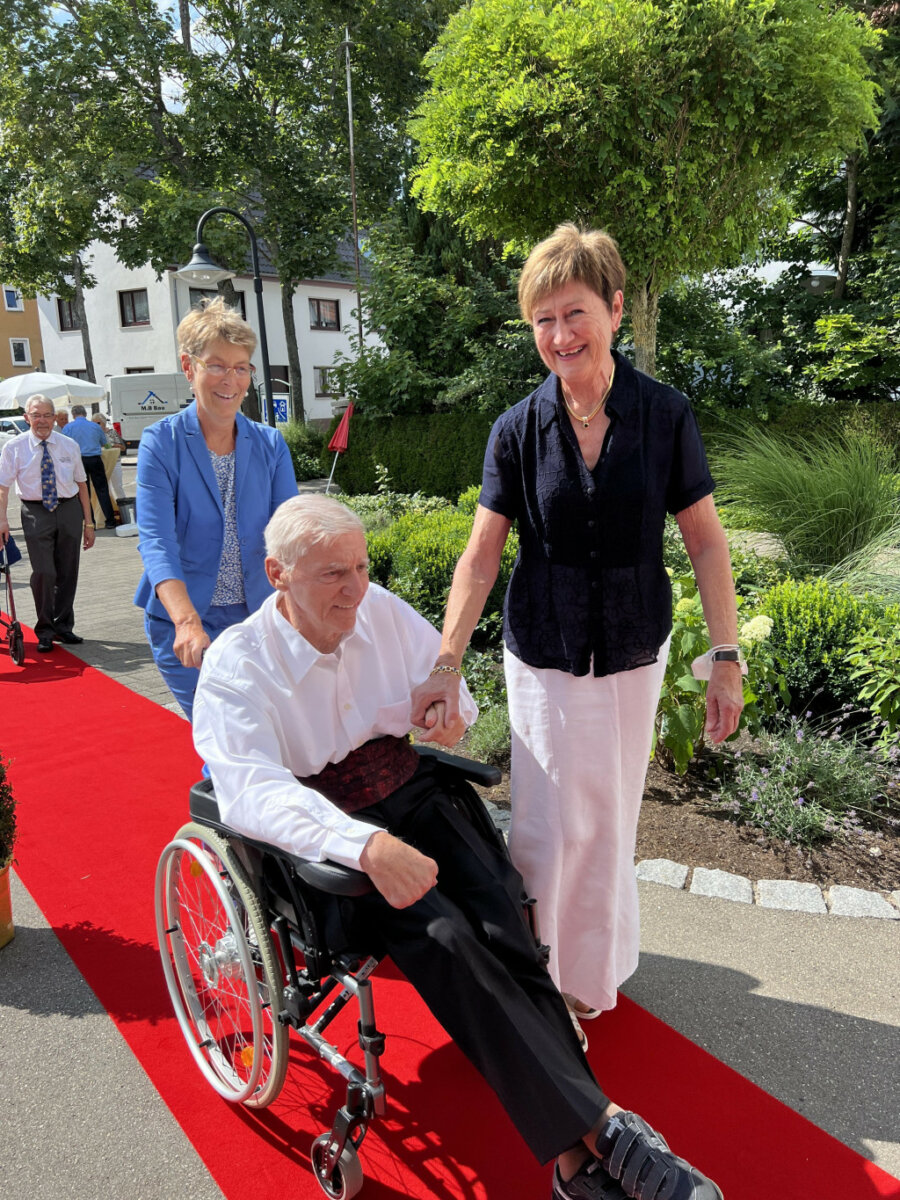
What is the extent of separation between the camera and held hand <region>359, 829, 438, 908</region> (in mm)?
1708

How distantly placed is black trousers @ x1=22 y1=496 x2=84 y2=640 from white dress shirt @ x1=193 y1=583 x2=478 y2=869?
17.4 ft

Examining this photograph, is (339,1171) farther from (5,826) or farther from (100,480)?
(100,480)

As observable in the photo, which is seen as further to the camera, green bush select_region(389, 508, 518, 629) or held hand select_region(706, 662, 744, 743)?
green bush select_region(389, 508, 518, 629)

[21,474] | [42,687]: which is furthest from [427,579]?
[21,474]

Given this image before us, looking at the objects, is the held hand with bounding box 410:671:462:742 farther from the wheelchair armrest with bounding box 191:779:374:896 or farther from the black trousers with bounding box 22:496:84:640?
the black trousers with bounding box 22:496:84:640

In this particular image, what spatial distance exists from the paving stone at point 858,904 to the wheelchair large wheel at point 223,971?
193cm

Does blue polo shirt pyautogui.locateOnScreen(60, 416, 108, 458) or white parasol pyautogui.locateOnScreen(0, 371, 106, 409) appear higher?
white parasol pyautogui.locateOnScreen(0, 371, 106, 409)

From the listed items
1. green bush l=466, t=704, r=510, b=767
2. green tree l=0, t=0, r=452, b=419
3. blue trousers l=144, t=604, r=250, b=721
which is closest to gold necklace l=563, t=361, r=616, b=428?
blue trousers l=144, t=604, r=250, b=721

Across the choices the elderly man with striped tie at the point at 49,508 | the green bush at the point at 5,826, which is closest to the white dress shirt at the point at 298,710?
the green bush at the point at 5,826

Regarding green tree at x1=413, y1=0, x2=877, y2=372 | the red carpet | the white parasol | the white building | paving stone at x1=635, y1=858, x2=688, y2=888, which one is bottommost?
the red carpet

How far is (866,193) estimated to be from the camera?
11.4 metres

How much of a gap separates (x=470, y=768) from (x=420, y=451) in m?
12.0

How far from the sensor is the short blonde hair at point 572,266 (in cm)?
199

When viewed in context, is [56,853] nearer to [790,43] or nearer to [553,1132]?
[553,1132]
